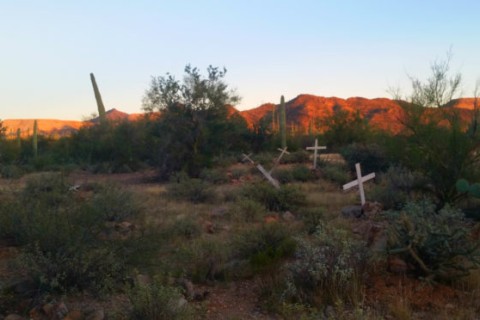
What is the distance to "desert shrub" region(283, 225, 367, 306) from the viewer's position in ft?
20.3

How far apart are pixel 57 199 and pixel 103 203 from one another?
962 mm

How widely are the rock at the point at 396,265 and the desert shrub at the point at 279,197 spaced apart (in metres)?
6.12

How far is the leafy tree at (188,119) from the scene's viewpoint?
23906 millimetres

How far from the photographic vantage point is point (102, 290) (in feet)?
20.6

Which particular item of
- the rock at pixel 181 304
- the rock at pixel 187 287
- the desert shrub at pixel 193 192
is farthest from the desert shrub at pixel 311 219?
the rock at pixel 181 304

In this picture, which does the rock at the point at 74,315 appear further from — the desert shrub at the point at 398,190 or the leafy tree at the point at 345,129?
the leafy tree at the point at 345,129

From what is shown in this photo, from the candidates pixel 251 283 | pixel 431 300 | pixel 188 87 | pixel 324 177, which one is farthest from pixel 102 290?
pixel 188 87

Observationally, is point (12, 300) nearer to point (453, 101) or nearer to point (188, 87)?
point (453, 101)

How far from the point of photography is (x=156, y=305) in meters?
5.35

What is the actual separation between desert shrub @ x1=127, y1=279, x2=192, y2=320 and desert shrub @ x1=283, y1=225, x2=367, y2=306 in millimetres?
1417

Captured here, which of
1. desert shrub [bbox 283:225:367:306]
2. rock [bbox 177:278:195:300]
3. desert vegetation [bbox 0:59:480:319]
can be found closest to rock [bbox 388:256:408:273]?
desert vegetation [bbox 0:59:480:319]

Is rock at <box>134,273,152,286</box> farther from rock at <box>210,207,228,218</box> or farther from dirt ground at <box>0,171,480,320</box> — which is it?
rock at <box>210,207,228,218</box>

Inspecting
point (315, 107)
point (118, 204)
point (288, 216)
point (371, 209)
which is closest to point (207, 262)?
point (118, 204)

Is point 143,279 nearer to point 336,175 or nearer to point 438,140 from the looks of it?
point 438,140
